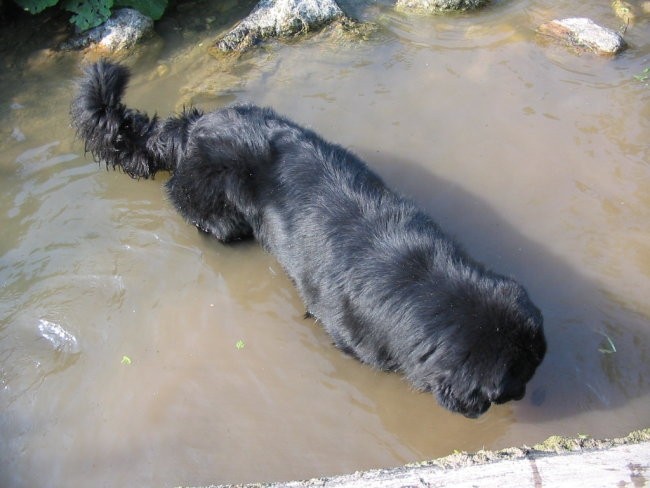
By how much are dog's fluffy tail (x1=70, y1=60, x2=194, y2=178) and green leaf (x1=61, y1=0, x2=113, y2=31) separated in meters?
1.95

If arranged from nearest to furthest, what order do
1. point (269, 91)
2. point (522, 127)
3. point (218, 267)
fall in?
1. point (218, 267)
2. point (522, 127)
3. point (269, 91)

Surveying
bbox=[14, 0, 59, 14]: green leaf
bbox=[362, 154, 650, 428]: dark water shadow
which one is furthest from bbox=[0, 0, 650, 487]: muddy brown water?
bbox=[14, 0, 59, 14]: green leaf

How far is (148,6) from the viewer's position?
21.1 ft

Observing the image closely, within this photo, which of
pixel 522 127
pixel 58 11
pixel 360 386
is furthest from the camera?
A: pixel 58 11

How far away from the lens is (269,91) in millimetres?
5875

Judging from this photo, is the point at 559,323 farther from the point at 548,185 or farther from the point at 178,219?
the point at 178,219

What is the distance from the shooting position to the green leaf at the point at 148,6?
6.36 metres

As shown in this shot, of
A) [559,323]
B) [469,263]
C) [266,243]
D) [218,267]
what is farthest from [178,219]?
[559,323]

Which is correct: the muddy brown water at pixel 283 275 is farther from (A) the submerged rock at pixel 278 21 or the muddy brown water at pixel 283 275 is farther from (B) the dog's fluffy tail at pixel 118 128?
(B) the dog's fluffy tail at pixel 118 128

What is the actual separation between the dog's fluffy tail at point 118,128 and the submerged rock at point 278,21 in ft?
6.16

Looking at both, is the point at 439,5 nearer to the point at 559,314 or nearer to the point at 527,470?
the point at 559,314

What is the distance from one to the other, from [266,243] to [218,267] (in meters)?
0.56

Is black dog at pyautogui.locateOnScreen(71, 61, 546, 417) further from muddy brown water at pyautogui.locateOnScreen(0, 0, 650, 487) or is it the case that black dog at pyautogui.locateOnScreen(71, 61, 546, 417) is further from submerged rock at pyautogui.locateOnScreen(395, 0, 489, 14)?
submerged rock at pyautogui.locateOnScreen(395, 0, 489, 14)

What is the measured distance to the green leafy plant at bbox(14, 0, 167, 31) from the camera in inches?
239
